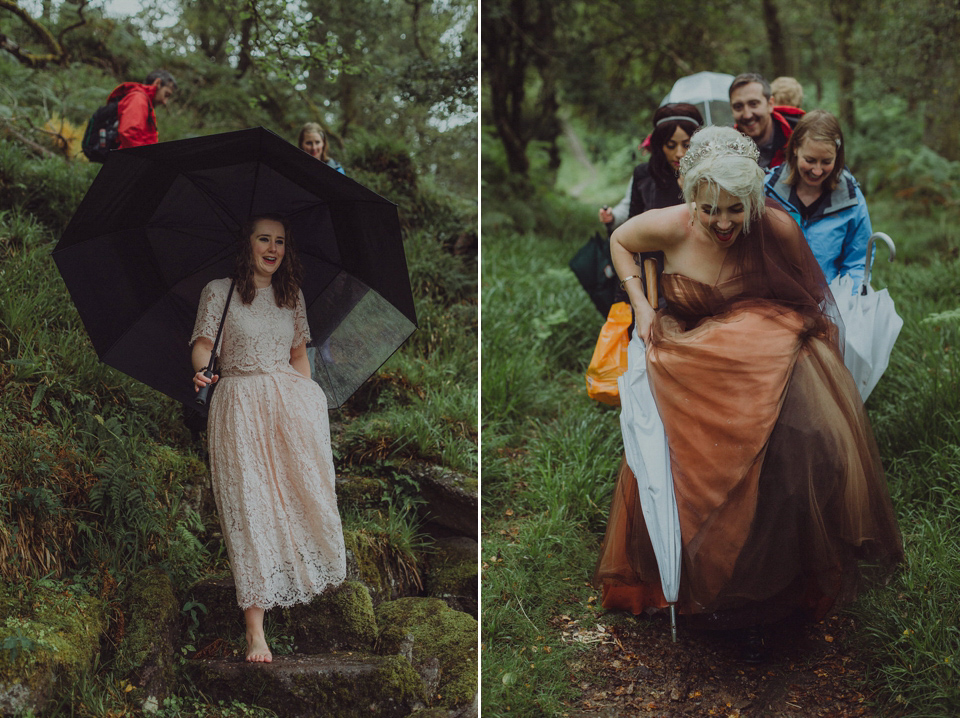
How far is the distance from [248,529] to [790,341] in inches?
104

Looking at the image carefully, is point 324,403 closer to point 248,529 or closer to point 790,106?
point 248,529

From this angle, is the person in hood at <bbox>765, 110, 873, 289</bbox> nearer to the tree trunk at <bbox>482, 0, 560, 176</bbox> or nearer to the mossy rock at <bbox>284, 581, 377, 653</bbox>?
the mossy rock at <bbox>284, 581, 377, 653</bbox>

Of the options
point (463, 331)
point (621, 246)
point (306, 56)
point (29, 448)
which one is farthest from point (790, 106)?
point (29, 448)

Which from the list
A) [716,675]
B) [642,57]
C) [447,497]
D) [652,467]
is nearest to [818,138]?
[652,467]

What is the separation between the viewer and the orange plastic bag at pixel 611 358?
4.88 metres

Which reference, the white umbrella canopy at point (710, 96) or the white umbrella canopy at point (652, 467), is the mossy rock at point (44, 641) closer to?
the white umbrella canopy at point (652, 467)

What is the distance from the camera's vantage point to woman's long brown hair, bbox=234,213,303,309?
378cm

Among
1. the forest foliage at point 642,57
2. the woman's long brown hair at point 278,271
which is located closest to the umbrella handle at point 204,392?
the woman's long brown hair at point 278,271

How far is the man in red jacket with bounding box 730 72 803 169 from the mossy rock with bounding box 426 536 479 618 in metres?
3.11

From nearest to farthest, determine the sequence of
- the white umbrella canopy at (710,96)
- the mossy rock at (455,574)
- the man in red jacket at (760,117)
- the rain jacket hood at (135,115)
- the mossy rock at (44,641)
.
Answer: the mossy rock at (44,641)
the mossy rock at (455,574)
the man in red jacket at (760,117)
the rain jacket hood at (135,115)
the white umbrella canopy at (710,96)

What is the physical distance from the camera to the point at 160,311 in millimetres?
3902

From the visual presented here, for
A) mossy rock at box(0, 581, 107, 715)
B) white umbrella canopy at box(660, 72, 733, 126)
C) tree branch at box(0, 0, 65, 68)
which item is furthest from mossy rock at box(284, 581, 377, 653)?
tree branch at box(0, 0, 65, 68)

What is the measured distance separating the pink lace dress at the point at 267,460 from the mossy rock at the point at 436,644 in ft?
1.81

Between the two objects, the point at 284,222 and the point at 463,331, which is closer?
the point at 284,222
